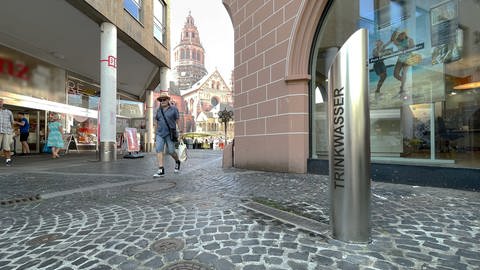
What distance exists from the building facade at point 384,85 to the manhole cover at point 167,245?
11.6 feet

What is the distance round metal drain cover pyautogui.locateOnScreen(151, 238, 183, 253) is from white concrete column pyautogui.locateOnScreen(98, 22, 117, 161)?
9.19 metres

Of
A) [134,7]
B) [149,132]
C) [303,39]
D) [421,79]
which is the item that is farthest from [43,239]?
[149,132]

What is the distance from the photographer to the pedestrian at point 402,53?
228 inches

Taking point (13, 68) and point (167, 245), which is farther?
point (13, 68)

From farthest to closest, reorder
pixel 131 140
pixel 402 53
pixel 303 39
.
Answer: pixel 131 140 → pixel 303 39 → pixel 402 53

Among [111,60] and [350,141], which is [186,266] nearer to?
[350,141]

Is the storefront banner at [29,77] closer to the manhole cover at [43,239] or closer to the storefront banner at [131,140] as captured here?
the storefront banner at [131,140]

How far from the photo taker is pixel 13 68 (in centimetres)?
1302

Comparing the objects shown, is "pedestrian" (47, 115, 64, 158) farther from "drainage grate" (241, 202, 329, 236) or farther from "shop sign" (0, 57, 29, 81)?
"drainage grate" (241, 202, 329, 236)

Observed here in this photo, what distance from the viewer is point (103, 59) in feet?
34.6

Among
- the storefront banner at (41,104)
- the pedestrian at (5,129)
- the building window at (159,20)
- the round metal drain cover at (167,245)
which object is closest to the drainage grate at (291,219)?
the round metal drain cover at (167,245)

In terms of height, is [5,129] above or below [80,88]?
below

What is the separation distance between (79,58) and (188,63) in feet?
361

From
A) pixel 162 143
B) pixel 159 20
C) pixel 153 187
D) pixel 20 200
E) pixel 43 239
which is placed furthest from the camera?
pixel 159 20
